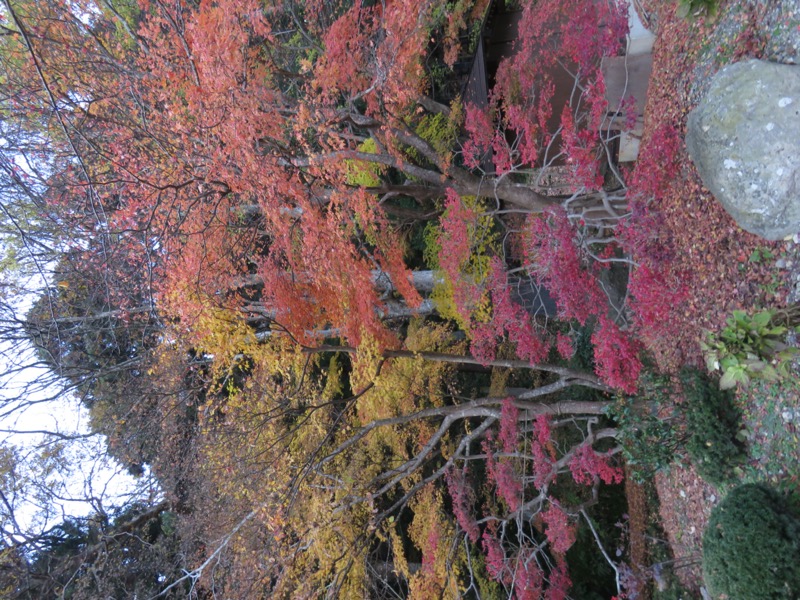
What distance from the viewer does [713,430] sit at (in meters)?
5.75

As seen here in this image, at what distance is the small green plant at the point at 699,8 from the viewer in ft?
19.9

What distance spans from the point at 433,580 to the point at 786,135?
34.0 feet

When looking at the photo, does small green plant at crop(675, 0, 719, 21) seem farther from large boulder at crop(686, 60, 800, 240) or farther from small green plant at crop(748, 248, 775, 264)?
small green plant at crop(748, 248, 775, 264)

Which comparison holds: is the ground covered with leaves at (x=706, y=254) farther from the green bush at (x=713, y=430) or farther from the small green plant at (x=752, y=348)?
the small green plant at (x=752, y=348)

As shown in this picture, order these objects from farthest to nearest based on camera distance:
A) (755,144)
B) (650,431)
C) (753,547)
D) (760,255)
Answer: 1. (650,431)
2. (760,255)
3. (755,144)
4. (753,547)

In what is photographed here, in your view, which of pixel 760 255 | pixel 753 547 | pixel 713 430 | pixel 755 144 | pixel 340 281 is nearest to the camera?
pixel 753 547

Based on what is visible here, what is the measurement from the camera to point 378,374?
1094 cm

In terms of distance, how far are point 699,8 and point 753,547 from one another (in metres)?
6.09

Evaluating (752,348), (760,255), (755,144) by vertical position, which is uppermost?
(755,144)

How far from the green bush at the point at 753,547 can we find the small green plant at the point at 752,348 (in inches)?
49.4

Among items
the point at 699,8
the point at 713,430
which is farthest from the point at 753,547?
the point at 699,8

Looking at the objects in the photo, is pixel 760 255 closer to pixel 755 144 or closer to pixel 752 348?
pixel 755 144

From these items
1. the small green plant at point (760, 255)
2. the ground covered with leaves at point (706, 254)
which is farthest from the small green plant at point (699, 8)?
the small green plant at point (760, 255)

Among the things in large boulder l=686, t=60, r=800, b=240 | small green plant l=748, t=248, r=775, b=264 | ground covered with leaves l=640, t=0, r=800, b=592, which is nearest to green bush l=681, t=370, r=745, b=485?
ground covered with leaves l=640, t=0, r=800, b=592
